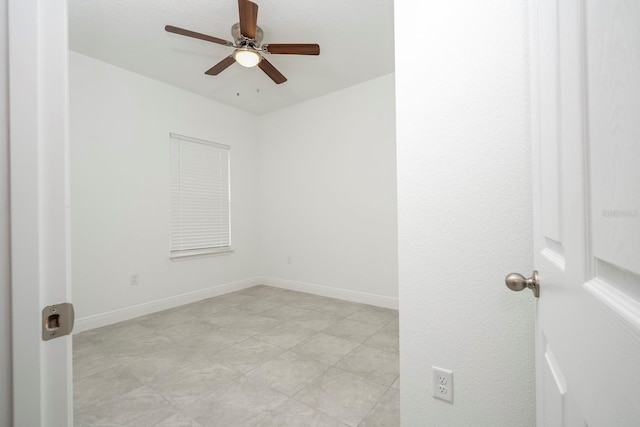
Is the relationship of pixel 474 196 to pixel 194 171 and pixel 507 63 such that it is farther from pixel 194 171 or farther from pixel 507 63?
pixel 194 171

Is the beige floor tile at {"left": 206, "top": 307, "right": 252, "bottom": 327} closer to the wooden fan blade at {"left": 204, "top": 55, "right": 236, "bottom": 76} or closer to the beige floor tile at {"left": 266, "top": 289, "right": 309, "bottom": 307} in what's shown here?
the beige floor tile at {"left": 266, "top": 289, "right": 309, "bottom": 307}

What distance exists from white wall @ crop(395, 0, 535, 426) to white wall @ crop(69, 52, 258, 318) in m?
3.17

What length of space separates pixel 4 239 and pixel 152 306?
130 inches

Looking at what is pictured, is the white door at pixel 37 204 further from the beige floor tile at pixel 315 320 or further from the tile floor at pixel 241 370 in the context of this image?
the beige floor tile at pixel 315 320

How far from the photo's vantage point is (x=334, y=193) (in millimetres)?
3861

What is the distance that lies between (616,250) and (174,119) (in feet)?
13.5

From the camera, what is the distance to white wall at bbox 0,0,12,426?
47 centimetres

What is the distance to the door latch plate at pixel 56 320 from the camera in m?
0.50

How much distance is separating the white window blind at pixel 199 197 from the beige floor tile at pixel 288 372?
218 cm

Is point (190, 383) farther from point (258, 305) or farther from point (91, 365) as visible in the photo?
point (258, 305)

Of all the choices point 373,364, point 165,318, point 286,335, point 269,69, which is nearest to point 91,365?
point 165,318

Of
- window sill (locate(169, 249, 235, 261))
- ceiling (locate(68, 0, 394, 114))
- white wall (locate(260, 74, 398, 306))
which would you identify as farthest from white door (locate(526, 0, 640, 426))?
window sill (locate(169, 249, 235, 261))

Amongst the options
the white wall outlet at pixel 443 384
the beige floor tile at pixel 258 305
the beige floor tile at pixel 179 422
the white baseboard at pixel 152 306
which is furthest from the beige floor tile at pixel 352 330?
the white baseboard at pixel 152 306

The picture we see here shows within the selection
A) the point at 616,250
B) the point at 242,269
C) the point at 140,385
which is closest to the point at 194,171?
the point at 242,269
